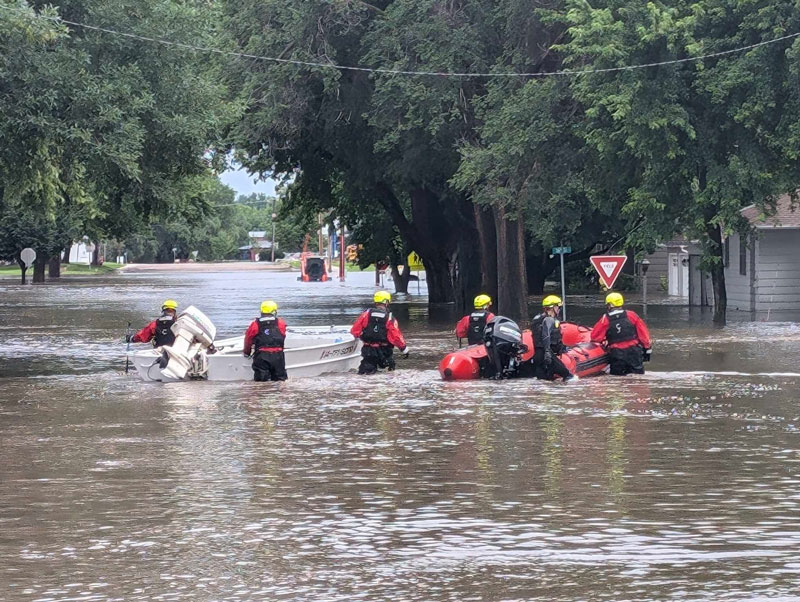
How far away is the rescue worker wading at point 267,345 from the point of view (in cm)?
2253

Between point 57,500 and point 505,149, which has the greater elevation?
point 505,149

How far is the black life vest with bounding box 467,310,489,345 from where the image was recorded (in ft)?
77.9

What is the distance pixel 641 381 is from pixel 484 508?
36.7 ft

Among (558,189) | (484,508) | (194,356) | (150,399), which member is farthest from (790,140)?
(484,508)

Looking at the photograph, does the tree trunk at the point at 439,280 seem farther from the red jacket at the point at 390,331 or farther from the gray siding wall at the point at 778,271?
the red jacket at the point at 390,331

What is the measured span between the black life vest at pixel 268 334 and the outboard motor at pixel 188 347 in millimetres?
1118

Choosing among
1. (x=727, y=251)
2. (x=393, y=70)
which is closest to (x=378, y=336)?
(x=393, y=70)

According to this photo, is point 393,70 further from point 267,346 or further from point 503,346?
point 503,346

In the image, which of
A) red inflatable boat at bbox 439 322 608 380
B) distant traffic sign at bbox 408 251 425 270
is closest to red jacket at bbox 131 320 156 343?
red inflatable boat at bbox 439 322 608 380

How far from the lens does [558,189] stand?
39.0m

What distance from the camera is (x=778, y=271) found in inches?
1722

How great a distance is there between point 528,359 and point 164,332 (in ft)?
19.2

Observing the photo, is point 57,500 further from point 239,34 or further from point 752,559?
point 239,34

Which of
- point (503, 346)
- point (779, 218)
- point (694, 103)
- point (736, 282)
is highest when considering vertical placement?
point (694, 103)
